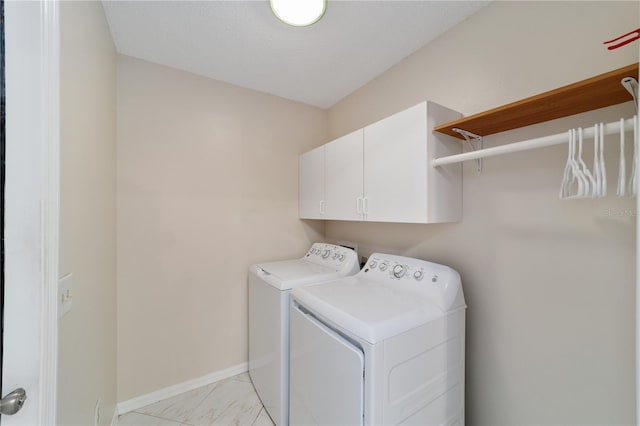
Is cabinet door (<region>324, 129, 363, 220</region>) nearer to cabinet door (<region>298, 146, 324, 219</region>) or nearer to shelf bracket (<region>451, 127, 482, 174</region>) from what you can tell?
cabinet door (<region>298, 146, 324, 219</region>)

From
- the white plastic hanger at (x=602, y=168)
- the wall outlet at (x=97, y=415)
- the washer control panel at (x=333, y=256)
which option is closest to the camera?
the white plastic hanger at (x=602, y=168)

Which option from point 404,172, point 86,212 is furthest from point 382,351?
point 86,212

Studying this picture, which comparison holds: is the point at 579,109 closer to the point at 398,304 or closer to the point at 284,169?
the point at 398,304

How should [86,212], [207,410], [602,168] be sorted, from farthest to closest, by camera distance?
[207,410], [86,212], [602,168]

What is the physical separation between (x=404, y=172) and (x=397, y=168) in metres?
0.06

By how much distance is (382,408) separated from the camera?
3.26ft

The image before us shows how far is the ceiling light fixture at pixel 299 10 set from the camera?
1.24 meters

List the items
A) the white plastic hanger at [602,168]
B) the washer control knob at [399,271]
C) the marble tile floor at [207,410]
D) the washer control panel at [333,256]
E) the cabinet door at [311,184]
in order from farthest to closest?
the cabinet door at [311,184] < the washer control panel at [333,256] < the marble tile floor at [207,410] < the washer control knob at [399,271] < the white plastic hanger at [602,168]

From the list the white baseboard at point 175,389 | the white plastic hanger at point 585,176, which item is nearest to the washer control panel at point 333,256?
the white baseboard at point 175,389

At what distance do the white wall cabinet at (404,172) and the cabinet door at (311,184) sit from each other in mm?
349

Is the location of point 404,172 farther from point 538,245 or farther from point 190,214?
point 190,214

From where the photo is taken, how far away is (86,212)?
105 cm

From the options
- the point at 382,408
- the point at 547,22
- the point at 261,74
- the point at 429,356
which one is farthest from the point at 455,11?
the point at 382,408

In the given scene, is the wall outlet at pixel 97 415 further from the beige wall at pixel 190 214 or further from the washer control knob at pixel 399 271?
the washer control knob at pixel 399 271
